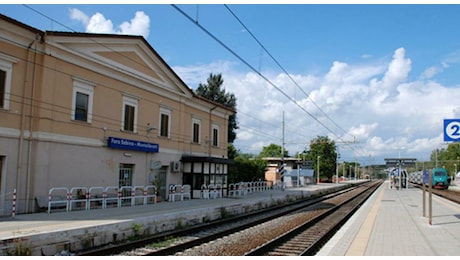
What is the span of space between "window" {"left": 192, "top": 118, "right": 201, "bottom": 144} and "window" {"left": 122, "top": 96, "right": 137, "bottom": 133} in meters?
6.59

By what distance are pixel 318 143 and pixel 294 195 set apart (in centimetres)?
4186

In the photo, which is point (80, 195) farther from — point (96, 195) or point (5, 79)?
point (5, 79)

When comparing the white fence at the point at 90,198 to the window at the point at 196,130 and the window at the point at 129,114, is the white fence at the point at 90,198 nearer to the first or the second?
the window at the point at 129,114

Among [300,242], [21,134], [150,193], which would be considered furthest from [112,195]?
[300,242]

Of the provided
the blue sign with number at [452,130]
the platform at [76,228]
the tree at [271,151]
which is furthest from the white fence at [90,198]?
the tree at [271,151]

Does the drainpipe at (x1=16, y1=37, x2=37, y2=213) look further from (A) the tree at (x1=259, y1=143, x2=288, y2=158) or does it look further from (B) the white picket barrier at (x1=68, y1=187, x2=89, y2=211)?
(A) the tree at (x1=259, y1=143, x2=288, y2=158)

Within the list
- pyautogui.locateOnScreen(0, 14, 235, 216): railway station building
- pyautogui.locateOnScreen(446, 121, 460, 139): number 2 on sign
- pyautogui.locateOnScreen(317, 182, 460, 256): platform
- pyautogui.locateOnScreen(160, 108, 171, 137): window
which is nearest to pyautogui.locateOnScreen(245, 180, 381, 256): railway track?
pyautogui.locateOnScreen(317, 182, 460, 256): platform

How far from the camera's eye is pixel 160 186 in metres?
23.6

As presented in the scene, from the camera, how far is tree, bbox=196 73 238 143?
60.4m

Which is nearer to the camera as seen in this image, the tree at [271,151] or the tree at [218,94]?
the tree at [218,94]

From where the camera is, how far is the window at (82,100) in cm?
1848

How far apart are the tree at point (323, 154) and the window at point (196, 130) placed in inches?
1811

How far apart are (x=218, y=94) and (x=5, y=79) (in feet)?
153

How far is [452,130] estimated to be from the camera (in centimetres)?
1353
